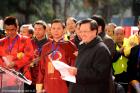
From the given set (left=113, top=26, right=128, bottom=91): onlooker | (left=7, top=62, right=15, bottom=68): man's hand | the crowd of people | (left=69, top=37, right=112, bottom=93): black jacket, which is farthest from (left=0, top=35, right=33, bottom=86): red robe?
(left=69, top=37, right=112, bottom=93): black jacket

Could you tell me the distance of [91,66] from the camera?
685 cm

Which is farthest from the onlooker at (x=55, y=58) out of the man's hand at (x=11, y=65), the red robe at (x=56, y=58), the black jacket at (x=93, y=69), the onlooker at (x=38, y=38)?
the onlooker at (x=38, y=38)

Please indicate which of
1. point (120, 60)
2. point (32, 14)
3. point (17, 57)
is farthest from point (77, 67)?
point (32, 14)

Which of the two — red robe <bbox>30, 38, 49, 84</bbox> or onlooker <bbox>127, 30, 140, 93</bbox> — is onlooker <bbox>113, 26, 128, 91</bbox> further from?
red robe <bbox>30, 38, 49, 84</bbox>

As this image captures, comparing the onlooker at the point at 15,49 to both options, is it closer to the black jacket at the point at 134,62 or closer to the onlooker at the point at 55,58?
the onlooker at the point at 55,58

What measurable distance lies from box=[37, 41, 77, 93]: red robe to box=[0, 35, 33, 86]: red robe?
609 mm

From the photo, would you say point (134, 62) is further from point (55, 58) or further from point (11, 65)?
point (11, 65)

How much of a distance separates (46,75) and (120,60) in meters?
1.98

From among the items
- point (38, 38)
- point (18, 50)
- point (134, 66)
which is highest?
point (38, 38)

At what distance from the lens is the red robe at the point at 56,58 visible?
8312mm

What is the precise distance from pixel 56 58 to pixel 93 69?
1638 mm

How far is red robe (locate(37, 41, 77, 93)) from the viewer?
8312 millimetres

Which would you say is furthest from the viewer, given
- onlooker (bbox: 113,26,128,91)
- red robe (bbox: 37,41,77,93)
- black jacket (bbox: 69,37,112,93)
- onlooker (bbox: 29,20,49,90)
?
onlooker (bbox: 29,20,49,90)

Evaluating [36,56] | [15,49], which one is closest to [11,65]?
[15,49]
